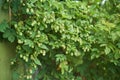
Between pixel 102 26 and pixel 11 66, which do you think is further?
pixel 102 26

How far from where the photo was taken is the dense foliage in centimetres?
216

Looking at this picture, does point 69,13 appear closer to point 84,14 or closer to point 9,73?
point 84,14

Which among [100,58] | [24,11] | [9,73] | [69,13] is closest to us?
[24,11]

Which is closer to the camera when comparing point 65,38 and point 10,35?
point 10,35

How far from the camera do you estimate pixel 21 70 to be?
7.57ft

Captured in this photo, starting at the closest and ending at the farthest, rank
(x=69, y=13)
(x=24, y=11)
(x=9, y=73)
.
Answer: (x=24, y=11)
(x=9, y=73)
(x=69, y=13)

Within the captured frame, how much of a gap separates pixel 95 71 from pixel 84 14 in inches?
23.0

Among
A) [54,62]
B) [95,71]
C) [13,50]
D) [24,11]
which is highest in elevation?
[24,11]

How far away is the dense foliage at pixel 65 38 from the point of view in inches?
85.0

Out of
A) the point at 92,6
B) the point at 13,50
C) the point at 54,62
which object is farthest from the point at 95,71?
the point at 13,50

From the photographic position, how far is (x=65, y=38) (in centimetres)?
229

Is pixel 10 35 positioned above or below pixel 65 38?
above

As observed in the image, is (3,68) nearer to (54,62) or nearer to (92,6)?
(54,62)

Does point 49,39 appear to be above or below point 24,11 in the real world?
below
